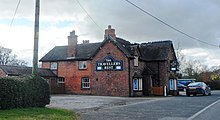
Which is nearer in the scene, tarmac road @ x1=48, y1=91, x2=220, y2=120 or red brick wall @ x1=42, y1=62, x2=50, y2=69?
tarmac road @ x1=48, y1=91, x2=220, y2=120

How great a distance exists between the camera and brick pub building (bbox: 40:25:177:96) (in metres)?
35.0

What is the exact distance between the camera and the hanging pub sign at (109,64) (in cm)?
3509

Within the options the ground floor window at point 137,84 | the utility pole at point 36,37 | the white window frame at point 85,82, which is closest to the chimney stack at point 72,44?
the white window frame at point 85,82

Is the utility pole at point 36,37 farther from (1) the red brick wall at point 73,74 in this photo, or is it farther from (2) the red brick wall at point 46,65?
(2) the red brick wall at point 46,65

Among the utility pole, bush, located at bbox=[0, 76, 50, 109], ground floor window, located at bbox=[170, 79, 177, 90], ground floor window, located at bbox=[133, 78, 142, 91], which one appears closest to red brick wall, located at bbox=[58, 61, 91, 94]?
ground floor window, located at bbox=[133, 78, 142, 91]

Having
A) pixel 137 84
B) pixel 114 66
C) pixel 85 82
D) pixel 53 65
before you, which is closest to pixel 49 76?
pixel 53 65

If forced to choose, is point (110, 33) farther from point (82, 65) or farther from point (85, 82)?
point (85, 82)

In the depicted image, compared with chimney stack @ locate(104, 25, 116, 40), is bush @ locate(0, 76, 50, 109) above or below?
below

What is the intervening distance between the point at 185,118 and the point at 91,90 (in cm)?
2479

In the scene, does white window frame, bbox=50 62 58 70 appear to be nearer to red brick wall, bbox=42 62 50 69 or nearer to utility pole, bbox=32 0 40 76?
red brick wall, bbox=42 62 50 69

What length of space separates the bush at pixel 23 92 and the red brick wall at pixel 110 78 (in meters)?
18.0

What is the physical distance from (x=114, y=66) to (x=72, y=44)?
8505mm

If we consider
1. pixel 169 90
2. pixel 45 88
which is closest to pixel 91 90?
pixel 169 90

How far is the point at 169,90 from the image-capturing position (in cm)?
3975
